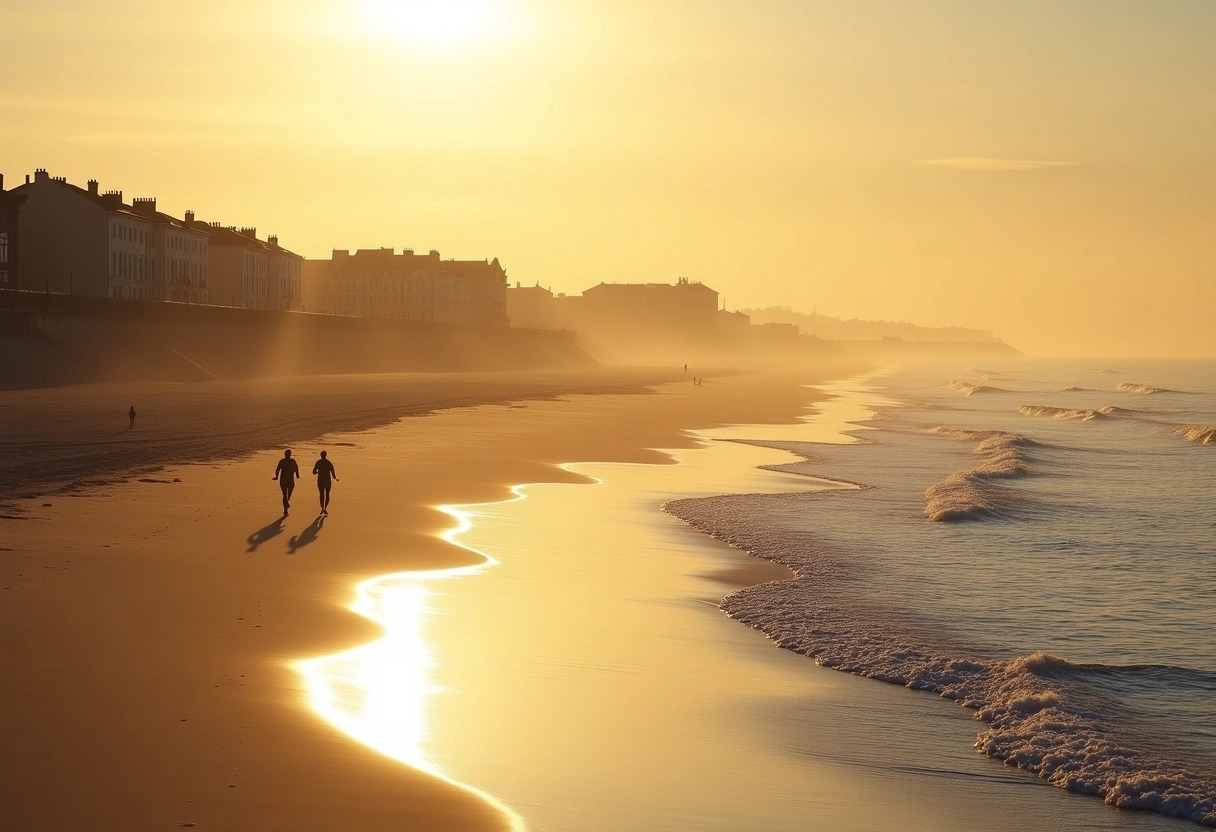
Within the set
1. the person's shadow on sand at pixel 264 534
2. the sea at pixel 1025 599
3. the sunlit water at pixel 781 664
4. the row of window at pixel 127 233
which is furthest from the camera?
the row of window at pixel 127 233

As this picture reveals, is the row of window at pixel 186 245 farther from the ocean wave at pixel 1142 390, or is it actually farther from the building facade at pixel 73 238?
the ocean wave at pixel 1142 390

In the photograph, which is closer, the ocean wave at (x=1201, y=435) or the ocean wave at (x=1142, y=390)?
the ocean wave at (x=1201, y=435)

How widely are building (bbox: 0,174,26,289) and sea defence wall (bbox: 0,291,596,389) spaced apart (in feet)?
35.9

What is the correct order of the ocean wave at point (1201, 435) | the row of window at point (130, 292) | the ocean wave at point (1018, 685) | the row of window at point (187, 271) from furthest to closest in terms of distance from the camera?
the row of window at point (187, 271)
the row of window at point (130, 292)
the ocean wave at point (1201, 435)
the ocean wave at point (1018, 685)

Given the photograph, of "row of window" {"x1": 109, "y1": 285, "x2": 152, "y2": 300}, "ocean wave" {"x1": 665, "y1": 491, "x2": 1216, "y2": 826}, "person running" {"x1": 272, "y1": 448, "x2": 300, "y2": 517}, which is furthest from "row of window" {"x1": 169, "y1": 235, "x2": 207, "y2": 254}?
"ocean wave" {"x1": 665, "y1": 491, "x2": 1216, "y2": 826}

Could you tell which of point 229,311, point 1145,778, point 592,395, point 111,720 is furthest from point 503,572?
point 229,311

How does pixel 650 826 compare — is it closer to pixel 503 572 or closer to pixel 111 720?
pixel 111 720

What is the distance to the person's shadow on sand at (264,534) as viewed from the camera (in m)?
20.1

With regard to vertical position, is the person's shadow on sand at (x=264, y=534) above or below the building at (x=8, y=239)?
below

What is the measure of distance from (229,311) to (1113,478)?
6571cm

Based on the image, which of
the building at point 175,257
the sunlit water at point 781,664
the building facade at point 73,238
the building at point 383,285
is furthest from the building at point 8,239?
the building at point 383,285

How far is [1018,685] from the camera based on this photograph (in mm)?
13531

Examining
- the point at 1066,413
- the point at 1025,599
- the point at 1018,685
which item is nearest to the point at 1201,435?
the point at 1066,413

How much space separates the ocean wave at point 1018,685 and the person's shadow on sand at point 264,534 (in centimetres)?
780
